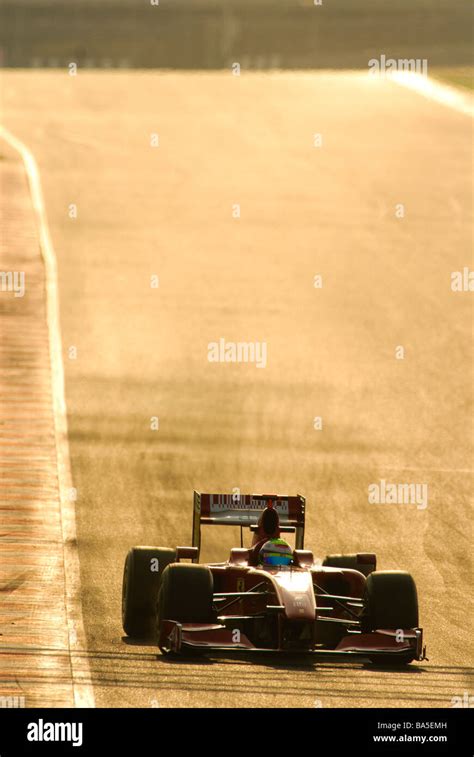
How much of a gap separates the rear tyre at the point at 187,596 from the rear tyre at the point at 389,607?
146cm

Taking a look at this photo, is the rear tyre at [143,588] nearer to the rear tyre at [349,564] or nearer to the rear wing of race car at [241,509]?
the rear wing of race car at [241,509]

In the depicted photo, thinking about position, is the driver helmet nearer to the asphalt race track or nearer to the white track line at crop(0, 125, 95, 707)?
the asphalt race track

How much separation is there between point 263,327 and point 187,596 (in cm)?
1656

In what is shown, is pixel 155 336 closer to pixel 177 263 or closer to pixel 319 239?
pixel 177 263

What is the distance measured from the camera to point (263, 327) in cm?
2919

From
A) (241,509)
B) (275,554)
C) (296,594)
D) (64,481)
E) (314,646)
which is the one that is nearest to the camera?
(296,594)

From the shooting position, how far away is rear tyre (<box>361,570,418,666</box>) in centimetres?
1332

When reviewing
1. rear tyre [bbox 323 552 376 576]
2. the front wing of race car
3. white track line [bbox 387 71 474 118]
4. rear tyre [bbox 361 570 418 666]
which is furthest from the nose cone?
white track line [bbox 387 71 474 118]

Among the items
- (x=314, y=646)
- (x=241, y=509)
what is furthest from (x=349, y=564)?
(x=314, y=646)

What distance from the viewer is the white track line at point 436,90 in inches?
1949

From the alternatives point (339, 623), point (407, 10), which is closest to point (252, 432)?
point (339, 623)

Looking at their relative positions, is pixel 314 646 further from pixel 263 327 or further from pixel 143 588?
pixel 263 327

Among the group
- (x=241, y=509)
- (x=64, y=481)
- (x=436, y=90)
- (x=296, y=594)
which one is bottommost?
(x=296, y=594)

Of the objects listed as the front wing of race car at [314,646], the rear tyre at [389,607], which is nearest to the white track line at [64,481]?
the front wing of race car at [314,646]
